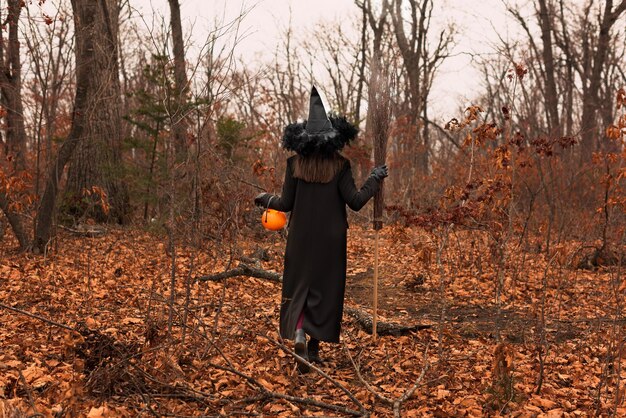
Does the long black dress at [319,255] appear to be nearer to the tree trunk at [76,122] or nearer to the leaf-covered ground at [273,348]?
the leaf-covered ground at [273,348]

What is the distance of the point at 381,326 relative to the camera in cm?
526

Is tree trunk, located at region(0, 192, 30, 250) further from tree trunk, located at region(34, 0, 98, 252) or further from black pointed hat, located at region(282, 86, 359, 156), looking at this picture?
black pointed hat, located at region(282, 86, 359, 156)

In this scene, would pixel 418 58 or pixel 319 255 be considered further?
pixel 418 58

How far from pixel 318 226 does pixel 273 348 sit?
1086 millimetres

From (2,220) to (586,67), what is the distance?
48.0ft

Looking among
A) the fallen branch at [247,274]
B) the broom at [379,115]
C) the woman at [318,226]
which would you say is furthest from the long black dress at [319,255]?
the fallen branch at [247,274]

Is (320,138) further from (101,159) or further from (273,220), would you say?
(101,159)

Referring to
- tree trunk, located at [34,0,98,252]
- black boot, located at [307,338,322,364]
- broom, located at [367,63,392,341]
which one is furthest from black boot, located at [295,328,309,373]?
tree trunk, located at [34,0,98,252]

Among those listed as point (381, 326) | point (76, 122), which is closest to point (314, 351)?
point (381, 326)

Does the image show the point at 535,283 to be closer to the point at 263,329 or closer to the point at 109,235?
the point at 263,329

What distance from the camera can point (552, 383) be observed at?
415 cm

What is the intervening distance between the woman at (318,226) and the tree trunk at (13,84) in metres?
5.65

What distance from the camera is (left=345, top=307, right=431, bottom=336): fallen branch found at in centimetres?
523

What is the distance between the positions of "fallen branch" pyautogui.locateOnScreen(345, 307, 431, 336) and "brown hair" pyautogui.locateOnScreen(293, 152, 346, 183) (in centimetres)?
158
